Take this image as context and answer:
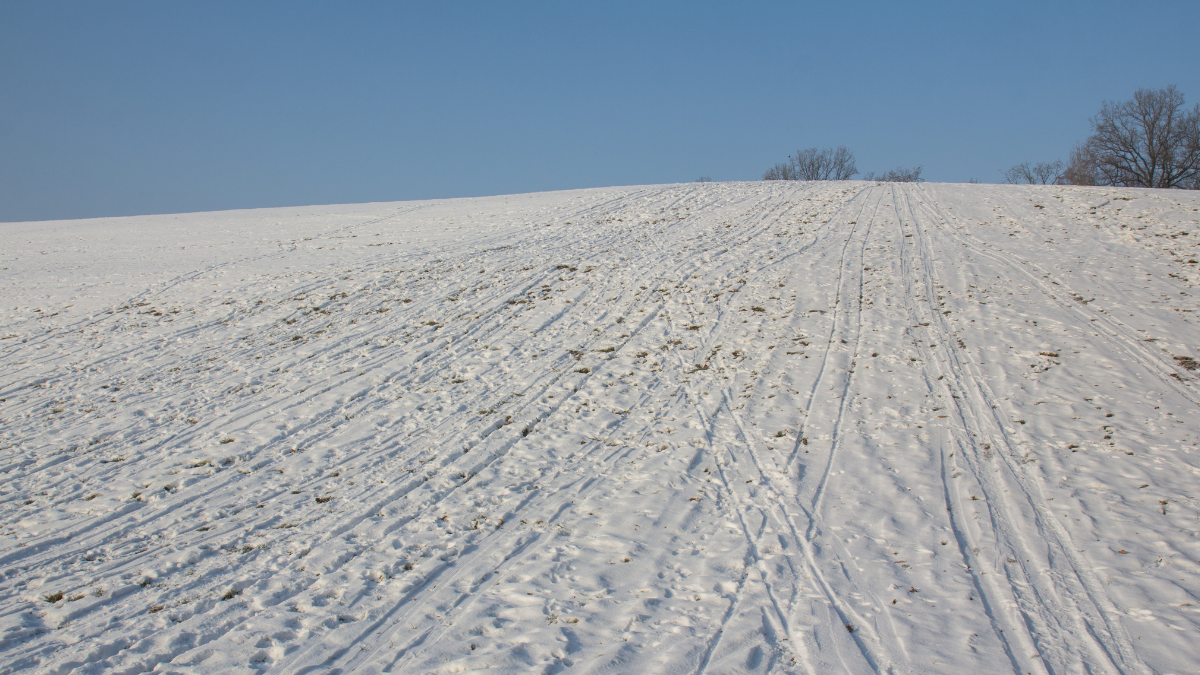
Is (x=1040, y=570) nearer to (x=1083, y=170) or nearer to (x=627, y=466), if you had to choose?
(x=627, y=466)

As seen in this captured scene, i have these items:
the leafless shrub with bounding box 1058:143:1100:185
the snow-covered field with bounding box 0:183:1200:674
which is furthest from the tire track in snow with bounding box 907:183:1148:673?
the leafless shrub with bounding box 1058:143:1100:185

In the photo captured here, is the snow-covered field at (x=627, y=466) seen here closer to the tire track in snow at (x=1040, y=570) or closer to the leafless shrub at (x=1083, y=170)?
the tire track in snow at (x=1040, y=570)

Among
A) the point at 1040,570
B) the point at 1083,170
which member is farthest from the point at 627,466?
the point at 1083,170

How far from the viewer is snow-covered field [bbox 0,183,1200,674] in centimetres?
436

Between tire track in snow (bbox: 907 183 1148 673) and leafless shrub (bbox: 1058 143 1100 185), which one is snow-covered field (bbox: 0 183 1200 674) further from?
leafless shrub (bbox: 1058 143 1100 185)

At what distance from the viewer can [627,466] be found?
22.5 feet

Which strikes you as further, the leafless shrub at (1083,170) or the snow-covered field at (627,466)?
the leafless shrub at (1083,170)

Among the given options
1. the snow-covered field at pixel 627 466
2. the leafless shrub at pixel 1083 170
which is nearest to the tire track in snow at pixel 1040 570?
the snow-covered field at pixel 627 466

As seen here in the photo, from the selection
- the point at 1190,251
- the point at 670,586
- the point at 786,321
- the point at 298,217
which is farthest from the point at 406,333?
the point at 298,217

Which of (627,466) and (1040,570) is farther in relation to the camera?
(627,466)

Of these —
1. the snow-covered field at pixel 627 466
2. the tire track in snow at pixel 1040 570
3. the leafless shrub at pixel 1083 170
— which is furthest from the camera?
the leafless shrub at pixel 1083 170

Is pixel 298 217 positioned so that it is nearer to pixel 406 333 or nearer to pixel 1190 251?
pixel 406 333

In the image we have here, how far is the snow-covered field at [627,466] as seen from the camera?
4359 millimetres

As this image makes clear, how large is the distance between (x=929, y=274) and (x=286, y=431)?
40.2ft
